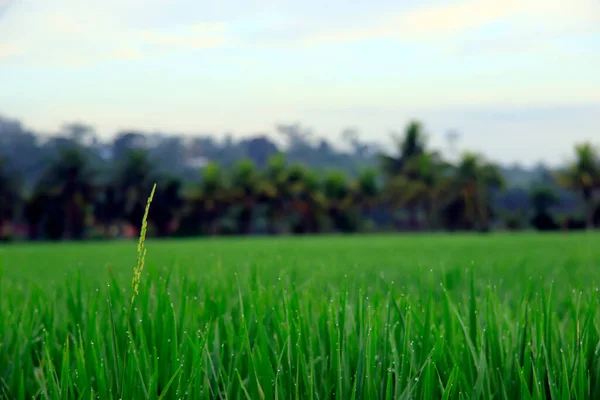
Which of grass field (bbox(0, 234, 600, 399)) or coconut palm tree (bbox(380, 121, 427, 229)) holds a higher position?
coconut palm tree (bbox(380, 121, 427, 229))

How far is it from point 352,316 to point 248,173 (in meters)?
43.6

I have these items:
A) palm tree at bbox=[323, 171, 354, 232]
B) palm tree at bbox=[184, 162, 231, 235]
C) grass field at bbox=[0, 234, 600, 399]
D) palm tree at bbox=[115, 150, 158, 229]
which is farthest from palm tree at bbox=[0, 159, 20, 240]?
grass field at bbox=[0, 234, 600, 399]

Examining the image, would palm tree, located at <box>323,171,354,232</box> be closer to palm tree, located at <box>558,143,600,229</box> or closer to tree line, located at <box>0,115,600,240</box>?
tree line, located at <box>0,115,600,240</box>

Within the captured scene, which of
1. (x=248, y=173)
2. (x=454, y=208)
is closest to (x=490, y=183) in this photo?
(x=454, y=208)

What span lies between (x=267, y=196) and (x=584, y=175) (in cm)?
2421

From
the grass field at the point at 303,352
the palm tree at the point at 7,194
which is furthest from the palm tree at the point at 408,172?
the grass field at the point at 303,352

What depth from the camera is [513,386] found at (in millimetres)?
1649

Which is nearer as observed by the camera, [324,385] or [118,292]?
[324,385]

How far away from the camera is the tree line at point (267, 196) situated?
139 ft

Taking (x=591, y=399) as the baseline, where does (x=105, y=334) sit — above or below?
above

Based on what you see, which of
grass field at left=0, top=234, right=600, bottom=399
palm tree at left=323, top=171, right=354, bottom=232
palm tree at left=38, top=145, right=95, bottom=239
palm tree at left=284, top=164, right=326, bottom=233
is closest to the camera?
grass field at left=0, top=234, right=600, bottom=399

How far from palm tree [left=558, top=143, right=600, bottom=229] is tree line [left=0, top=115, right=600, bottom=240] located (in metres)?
0.08

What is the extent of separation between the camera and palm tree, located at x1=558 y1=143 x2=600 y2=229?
46781 millimetres

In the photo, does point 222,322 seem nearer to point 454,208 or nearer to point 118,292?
point 118,292
